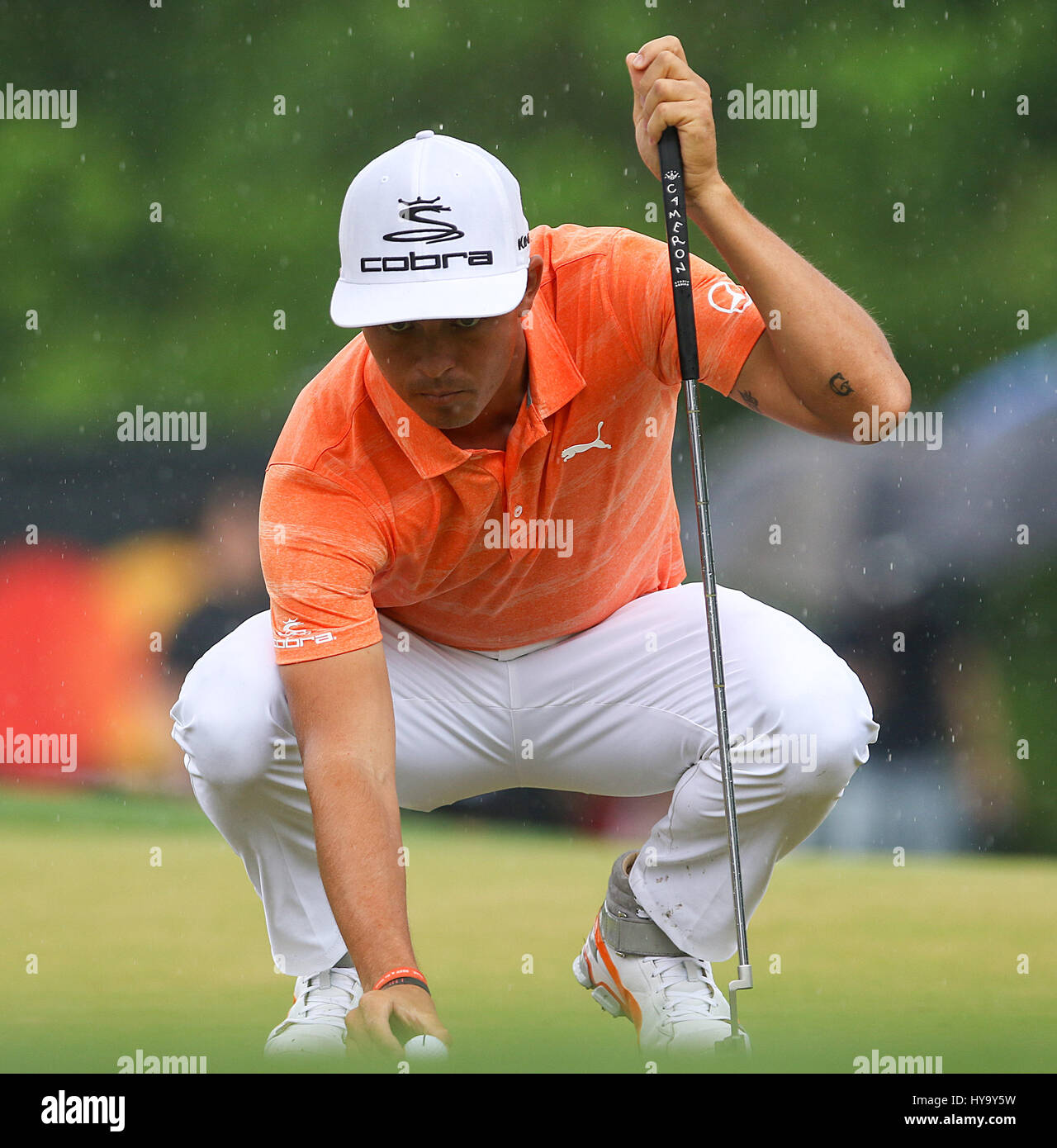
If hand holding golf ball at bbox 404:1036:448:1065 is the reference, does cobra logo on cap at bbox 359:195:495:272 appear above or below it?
above

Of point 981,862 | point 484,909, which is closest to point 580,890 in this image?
point 484,909

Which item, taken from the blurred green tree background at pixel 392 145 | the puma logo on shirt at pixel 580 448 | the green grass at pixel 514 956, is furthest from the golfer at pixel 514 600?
the blurred green tree background at pixel 392 145

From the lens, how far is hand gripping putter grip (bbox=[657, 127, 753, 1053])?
5.79ft

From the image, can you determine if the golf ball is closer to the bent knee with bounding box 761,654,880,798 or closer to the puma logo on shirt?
the bent knee with bounding box 761,654,880,798

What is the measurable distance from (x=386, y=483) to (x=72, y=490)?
2871mm

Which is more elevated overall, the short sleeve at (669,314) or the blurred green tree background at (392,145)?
the blurred green tree background at (392,145)

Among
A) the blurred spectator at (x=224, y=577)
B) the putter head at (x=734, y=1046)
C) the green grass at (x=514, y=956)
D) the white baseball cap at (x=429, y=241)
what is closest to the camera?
the white baseball cap at (x=429, y=241)

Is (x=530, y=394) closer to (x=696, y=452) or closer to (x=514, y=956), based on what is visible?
(x=696, y=452)

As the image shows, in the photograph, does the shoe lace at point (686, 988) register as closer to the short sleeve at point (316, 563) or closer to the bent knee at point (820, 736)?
the bent knee at point (820, 736)

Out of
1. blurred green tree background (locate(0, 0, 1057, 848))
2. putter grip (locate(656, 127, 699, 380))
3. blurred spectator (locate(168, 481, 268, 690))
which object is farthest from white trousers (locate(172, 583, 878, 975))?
blurred green tree background (locate(0, 0, 1057, 848))

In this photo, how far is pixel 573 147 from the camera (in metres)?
5.43

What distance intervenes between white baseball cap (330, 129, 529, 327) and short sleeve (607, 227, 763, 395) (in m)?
0.19

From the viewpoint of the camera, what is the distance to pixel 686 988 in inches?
82.2

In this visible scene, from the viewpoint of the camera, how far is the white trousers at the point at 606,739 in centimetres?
202
